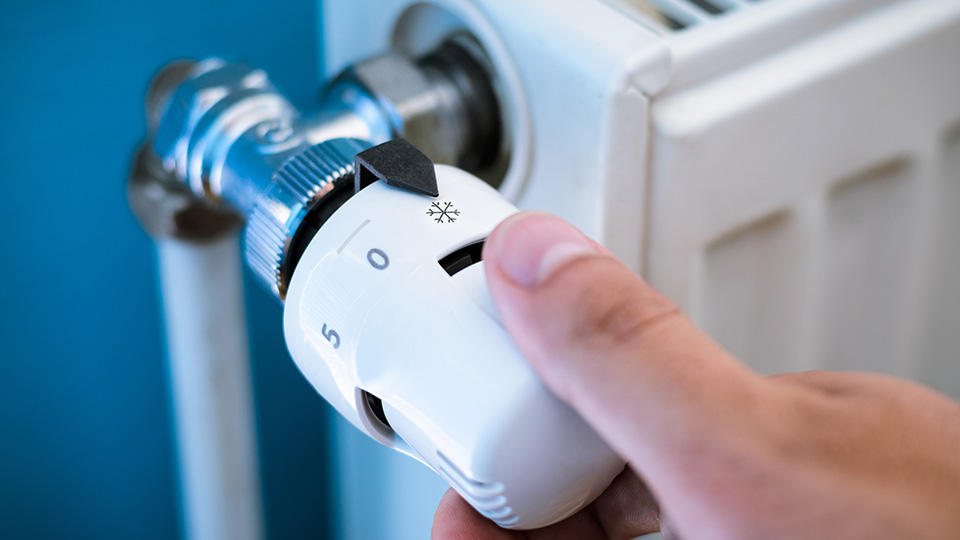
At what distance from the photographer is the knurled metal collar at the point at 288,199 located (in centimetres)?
23

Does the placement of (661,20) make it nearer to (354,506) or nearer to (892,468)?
(892,468)

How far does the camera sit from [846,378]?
19cm

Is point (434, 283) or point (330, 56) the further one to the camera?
point (330, 56)

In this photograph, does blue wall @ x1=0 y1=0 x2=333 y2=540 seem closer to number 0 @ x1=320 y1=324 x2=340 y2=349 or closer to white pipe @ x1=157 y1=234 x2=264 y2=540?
white pipe @ x1=157 y1=234 x2=264 y2=540

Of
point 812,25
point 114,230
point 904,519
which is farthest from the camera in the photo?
point 114,230

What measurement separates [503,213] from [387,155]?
3cm

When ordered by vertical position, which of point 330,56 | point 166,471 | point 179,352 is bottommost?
point 166,471

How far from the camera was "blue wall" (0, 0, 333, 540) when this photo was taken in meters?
0.39

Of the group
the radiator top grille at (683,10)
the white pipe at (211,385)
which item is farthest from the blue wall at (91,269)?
the radiator top grille at (683,10)

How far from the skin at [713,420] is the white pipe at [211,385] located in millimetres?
213


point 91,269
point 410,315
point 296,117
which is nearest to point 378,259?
point 410,315

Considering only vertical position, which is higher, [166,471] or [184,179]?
[184,179]

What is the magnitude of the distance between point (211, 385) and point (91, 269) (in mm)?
94

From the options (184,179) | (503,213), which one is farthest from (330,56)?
(503,213)
